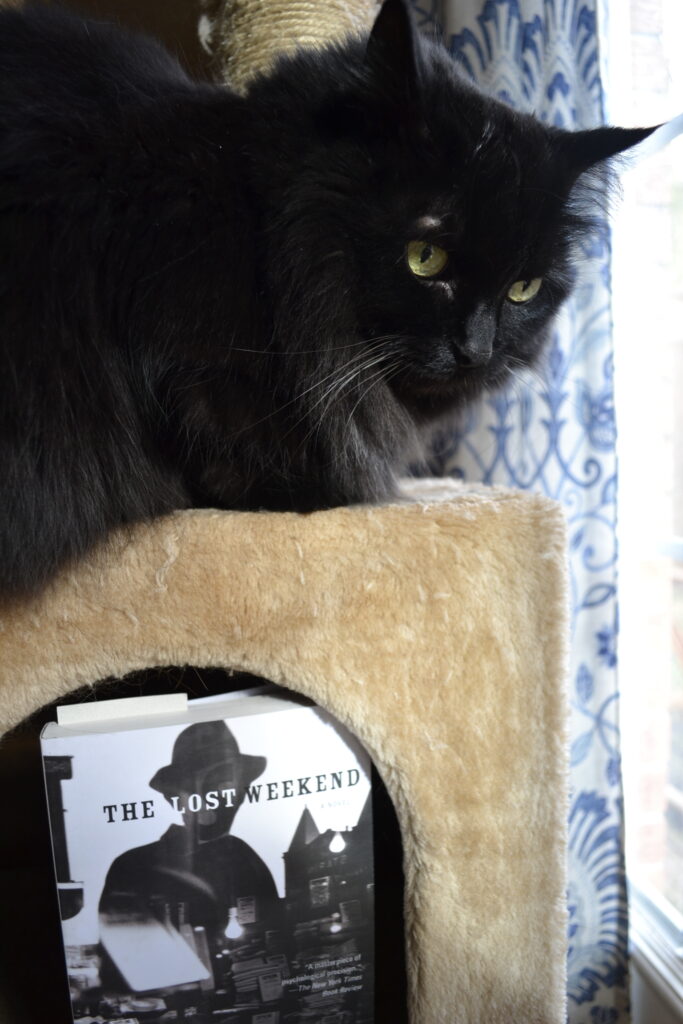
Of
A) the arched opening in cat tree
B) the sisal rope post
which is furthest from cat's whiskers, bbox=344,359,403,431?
the sisal rope post

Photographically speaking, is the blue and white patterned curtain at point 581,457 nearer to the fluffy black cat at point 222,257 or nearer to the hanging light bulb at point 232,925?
the fluffy black cat at point 222,257

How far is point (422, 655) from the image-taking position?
A: 74cm

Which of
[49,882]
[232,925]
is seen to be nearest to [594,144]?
[232,925]

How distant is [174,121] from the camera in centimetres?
70

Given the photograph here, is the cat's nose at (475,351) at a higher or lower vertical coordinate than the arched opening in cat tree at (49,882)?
higher

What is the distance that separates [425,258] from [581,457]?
55cm

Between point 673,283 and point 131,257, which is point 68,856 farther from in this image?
point 673,283

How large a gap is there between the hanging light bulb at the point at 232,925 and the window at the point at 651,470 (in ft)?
2.46

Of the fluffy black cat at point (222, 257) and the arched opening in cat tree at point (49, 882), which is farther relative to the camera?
the arched opening in cat tree at point (49, 882)

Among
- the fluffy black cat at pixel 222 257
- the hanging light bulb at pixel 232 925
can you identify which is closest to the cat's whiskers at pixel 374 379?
the fluffy black cat at pixel 222 257

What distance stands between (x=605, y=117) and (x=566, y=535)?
2.25ft

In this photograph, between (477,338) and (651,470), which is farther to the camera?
(651,470)

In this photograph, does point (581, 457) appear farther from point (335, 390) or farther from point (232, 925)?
point (232, 925)

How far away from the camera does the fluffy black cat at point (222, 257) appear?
66 cm
